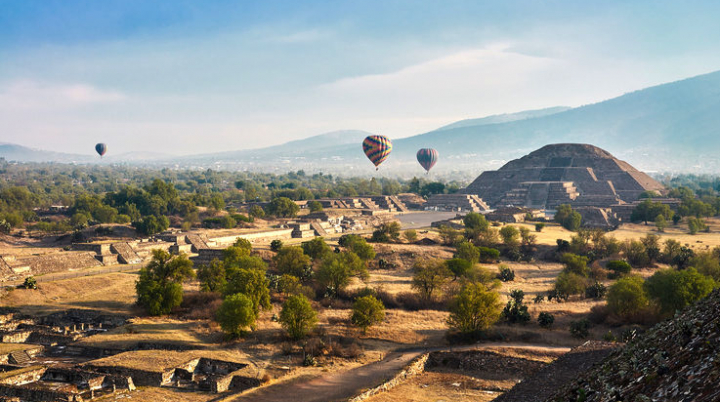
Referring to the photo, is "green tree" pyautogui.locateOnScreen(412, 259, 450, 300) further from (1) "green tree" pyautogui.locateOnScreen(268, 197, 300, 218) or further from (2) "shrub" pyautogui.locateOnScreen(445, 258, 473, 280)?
(1) "green tree" pyautogui.locateOnScreen(268, 197, 300, 218)

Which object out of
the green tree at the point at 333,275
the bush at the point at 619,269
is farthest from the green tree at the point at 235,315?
the bush at the point at 619,269

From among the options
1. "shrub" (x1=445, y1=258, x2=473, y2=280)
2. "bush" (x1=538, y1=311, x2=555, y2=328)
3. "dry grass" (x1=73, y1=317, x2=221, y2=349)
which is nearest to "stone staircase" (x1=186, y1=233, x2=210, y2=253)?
"dry grass" (x1=73, y1=317, x2=221, y2=349)

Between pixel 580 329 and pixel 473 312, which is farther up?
pixel 473 312

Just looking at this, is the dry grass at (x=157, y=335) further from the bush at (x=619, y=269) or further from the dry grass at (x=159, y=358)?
the bush at (x=619, y=269)

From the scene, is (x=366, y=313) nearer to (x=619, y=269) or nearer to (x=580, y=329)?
(x=580, y=329)

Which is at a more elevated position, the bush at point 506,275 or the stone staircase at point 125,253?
the stone staircase at point 125,253

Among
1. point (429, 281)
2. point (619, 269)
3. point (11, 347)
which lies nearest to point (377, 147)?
point (619, 269)
